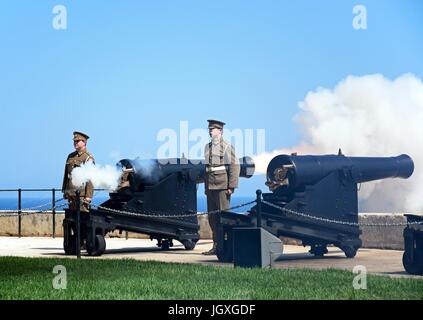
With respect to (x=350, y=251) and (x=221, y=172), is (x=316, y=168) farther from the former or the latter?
(x=221, y=172)

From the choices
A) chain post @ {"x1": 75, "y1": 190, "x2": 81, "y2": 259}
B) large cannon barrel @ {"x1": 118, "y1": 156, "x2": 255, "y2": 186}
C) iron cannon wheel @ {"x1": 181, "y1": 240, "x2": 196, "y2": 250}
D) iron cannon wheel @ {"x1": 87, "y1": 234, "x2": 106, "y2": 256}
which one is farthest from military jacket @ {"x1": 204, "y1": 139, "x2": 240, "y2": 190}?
chain post @ {"x1": 75, "y1": 190, "x2": 81, "y2": 259}

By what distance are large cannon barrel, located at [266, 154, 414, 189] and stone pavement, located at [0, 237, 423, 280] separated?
1232 mm

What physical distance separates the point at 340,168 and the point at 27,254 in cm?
533

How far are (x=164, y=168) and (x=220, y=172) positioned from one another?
158cm

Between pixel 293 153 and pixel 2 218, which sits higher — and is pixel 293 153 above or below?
above

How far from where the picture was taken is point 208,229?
21.4 m

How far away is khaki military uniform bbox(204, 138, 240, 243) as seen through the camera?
16.7 meters

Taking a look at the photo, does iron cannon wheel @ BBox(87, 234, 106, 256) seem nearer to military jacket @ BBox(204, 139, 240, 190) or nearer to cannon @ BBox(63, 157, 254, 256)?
cannon @ BBox(63, 157, 254, 256)

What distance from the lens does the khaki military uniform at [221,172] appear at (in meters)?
16.7

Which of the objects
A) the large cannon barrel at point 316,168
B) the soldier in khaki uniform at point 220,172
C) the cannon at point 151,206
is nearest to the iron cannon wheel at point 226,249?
the soldier in khaki uniform at point 220,172

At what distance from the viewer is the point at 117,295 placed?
402 inches

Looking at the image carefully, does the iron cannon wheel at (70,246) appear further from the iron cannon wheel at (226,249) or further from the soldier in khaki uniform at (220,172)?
the iron cannon wheel at (226,249)
